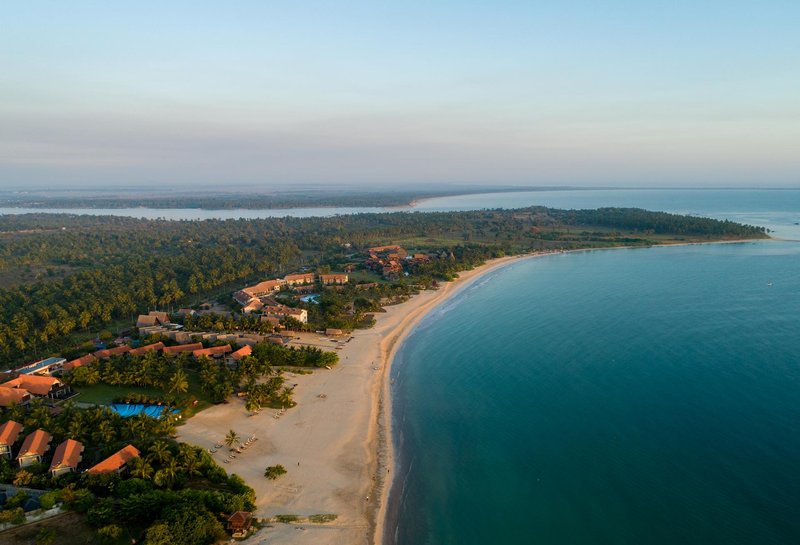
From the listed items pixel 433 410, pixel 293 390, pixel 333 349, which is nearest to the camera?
pixel 433 410

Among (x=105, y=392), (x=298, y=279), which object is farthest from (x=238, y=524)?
(x=298, y=279)

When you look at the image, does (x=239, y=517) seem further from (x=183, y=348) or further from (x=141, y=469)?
(x=183, y=348)

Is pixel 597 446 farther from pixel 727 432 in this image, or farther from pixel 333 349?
pixel 333 349

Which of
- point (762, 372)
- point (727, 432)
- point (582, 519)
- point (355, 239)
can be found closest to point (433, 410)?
point (582, 519)

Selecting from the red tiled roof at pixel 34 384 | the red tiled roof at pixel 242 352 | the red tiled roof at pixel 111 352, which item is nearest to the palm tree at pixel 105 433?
the red tiled roof at pixel 34 384

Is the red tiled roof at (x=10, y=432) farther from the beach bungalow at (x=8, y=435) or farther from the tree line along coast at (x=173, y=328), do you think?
the tree line along coast at (x=173, y=328)

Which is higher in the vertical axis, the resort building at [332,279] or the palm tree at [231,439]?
the resort building at [332,279]
